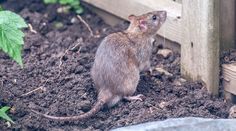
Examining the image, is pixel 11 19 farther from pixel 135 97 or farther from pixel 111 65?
pixel 135 97

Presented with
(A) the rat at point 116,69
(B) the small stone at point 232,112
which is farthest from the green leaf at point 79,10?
(B) the small stone at point 232,112

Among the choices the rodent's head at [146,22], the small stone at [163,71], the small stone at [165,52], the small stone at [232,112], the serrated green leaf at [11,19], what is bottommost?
the small stone at [232,112]

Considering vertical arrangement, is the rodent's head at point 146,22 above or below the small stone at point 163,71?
above

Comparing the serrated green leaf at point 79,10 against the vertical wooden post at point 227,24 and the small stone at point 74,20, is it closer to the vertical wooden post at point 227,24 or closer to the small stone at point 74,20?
the small stone at point 74,20

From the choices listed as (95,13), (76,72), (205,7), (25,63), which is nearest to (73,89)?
(76,72)

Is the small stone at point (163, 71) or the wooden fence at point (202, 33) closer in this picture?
the wooden fence at point (202, 33)

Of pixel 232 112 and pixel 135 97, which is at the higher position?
pixel 135 97

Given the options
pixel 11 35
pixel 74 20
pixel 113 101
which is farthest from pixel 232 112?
pixel 74 20
